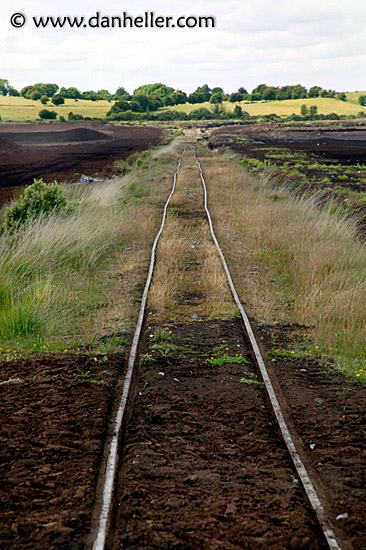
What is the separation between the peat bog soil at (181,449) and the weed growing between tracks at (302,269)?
76cm

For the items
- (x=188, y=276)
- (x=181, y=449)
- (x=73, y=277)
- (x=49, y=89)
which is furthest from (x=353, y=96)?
(x=181, y=449)

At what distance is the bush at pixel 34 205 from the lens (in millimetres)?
11969

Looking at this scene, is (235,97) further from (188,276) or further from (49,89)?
(188,276)

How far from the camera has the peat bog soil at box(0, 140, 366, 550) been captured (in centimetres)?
325

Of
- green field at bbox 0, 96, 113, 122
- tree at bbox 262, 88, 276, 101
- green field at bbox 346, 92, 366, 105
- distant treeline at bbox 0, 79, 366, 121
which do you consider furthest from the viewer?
tree at bbox 262, 88, 276, 101

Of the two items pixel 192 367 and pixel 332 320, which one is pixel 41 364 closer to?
pixel 192 367

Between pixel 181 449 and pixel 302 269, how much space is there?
5961mm

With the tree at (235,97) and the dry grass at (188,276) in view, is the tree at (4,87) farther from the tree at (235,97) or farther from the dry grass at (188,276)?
the dry grass at (188,276)

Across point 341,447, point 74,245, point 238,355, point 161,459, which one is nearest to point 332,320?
point 238,355

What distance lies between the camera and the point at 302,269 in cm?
928

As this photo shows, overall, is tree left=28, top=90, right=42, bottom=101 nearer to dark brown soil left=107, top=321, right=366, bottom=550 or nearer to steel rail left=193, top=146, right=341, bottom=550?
steel rail left=193, top=146, right=341, bottom=550

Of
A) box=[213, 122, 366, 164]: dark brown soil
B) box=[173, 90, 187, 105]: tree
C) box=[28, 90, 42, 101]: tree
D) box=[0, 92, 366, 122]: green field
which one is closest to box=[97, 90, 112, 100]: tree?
box=[0, 92, 366, 122]: green field

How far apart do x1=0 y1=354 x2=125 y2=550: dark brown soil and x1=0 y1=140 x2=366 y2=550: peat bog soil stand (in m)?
0.01

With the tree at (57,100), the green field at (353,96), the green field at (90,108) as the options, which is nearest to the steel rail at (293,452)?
the green field at (90,108)
